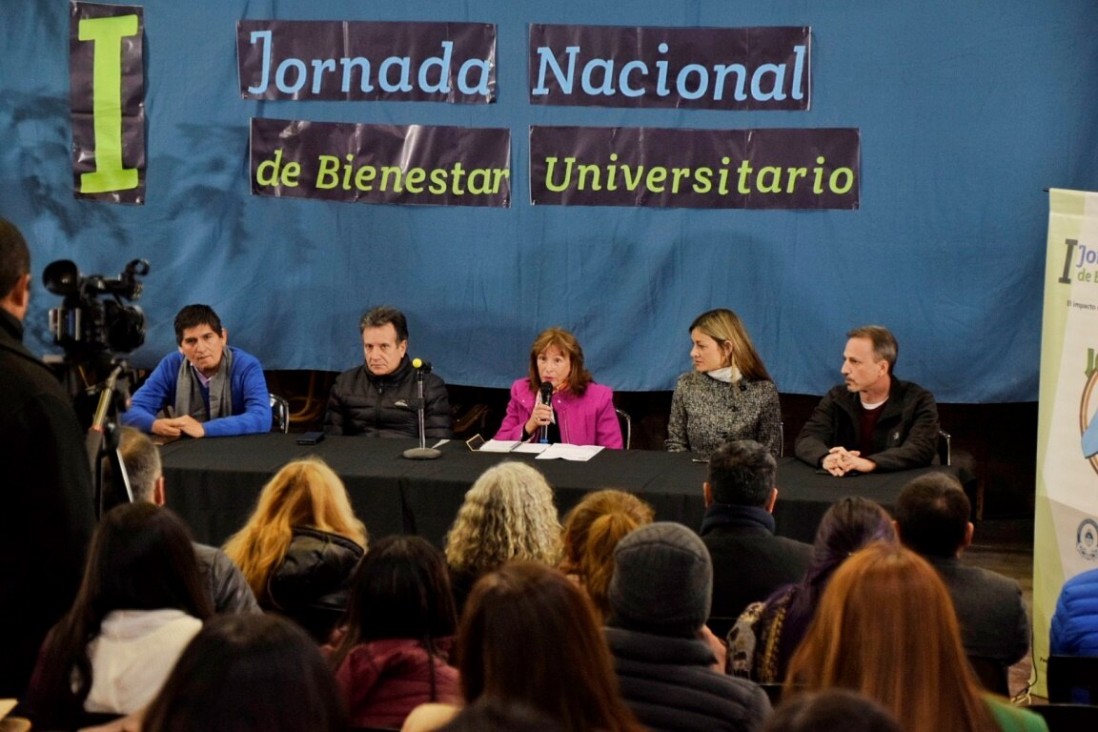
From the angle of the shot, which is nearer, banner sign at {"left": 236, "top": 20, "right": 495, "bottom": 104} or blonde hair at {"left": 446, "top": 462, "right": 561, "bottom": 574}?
blonde hair at {"left": 446, "top": 462, "right": 561, "bottom": 574}

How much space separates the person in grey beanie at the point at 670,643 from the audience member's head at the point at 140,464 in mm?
1468

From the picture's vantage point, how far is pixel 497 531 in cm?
353

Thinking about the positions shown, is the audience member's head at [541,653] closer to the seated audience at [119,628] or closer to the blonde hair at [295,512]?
the seated audience at [119,628]

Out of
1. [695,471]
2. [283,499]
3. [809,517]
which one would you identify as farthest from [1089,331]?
[283,499]

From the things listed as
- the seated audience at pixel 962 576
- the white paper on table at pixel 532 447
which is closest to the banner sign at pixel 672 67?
the white paper on table at pixel 532 447

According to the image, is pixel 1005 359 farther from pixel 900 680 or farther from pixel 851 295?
pixel 900 680

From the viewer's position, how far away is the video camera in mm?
3021

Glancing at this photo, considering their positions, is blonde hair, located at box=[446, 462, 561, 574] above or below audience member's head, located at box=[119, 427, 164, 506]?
below

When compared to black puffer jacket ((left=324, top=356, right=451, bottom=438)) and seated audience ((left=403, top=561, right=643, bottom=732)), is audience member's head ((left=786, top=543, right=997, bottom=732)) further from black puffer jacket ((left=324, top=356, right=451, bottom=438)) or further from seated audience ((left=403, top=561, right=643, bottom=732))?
black puffer jacket ((left=324, top=356, right=451, bottom=438))

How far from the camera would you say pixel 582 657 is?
1925 millimetres

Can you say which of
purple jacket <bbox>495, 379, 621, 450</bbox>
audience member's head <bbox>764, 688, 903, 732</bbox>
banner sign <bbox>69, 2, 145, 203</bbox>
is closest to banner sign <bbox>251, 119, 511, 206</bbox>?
banner sign <bbox>69, 2, 145, 203</bbox>

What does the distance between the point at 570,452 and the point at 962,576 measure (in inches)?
92.3

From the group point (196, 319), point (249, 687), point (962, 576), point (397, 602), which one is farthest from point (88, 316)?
point (196, 319)

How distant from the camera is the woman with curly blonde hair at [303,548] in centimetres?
347
